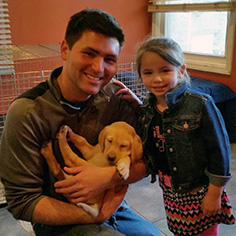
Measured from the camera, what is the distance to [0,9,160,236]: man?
1062 mm

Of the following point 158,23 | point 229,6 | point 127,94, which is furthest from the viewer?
point 158,23

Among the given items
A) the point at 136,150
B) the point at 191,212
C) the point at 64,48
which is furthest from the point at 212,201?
the point at 64,48

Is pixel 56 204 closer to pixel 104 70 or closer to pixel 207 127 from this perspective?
pixel 104 70

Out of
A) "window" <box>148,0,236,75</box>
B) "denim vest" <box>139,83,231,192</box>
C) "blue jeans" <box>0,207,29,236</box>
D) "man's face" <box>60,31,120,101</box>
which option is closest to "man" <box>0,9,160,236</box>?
"man's face" <box>60,31,120,101</box>

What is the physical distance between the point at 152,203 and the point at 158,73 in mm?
1205

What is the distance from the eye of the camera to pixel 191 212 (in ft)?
4.42

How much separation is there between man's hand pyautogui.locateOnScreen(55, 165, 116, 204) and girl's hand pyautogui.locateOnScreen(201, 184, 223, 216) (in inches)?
16.6

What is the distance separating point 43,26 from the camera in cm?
338

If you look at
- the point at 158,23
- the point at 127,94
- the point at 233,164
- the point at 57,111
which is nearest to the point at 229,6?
the point at 158,23

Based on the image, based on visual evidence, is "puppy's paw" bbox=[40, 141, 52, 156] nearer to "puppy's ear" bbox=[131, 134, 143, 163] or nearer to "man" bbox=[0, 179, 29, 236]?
"puppy's ear" bbox=[131, 134, 143, 163]

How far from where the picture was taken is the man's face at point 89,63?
1094 mm

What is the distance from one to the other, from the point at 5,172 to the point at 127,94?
0.58 metres

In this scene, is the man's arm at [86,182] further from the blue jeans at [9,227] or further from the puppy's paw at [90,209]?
the blue jeans at [9,227]

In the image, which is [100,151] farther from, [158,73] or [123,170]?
[158,73]
